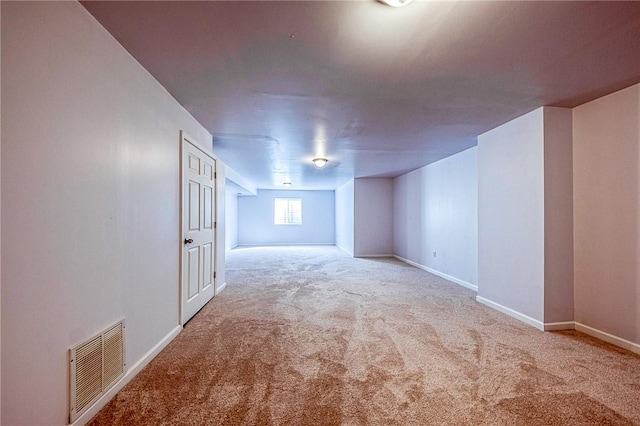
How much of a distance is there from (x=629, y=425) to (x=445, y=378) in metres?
0.93

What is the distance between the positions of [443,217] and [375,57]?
430 centimetres

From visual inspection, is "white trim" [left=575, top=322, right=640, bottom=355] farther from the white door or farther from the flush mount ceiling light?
the white door

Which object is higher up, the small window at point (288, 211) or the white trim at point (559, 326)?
the small window at point (288, 211)

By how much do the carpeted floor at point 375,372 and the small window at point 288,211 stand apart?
8.03 metres

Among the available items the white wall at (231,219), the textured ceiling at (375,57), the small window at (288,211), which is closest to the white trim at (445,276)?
the textured ceiling at (375,57)

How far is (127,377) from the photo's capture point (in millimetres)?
2014

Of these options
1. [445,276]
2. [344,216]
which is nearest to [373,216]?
[344,216]

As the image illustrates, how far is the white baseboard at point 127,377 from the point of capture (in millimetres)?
1626

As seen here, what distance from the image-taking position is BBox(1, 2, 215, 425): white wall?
122 centimetres

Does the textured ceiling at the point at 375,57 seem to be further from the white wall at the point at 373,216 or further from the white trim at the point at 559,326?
the white wall at the point at 373,216

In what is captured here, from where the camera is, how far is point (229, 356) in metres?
2.42

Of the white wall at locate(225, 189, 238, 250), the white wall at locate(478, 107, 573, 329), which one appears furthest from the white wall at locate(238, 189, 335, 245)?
the white wall at locate(478, 107, 573, 329)

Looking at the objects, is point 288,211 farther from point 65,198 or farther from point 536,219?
point 65,198

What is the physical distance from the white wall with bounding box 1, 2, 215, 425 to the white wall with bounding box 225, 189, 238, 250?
25.5ft
